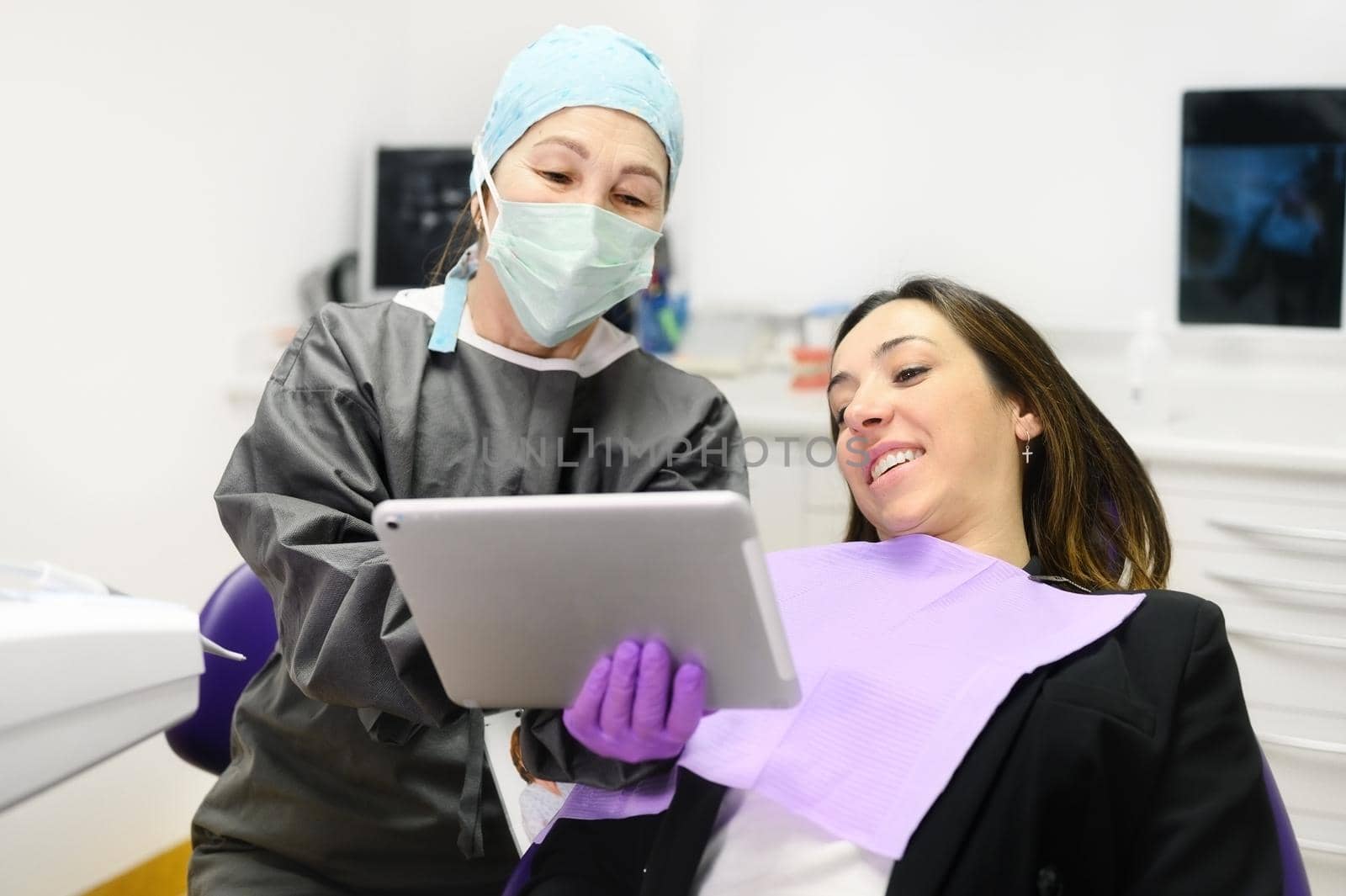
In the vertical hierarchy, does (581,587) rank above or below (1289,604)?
above

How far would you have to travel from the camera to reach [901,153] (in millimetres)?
2705

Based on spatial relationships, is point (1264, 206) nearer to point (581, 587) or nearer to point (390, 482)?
point (390, 482)

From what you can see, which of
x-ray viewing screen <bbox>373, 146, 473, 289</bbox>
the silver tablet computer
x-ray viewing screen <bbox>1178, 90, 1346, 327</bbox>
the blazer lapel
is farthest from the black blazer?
x-ray viewing screen <bbox>373, 146, 473, 289</bbox>

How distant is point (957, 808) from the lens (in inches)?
41.3

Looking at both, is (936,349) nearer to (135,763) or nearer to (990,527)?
(990,527)

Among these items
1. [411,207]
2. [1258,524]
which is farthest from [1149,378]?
[411,207]

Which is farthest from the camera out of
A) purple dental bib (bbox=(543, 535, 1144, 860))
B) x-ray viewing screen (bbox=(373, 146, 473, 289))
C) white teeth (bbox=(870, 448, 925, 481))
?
x-ray viewing screen (bbox=(373, 146, 473, 289))

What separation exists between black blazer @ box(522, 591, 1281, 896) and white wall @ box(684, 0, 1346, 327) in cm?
160

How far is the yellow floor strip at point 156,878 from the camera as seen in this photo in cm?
240

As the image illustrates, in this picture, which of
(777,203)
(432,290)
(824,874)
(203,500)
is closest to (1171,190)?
(777,203)

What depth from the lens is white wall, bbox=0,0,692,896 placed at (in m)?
2.20

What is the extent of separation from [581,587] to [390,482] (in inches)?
21.2

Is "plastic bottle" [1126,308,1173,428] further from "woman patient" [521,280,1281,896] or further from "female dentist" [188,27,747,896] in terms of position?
"female dentist" [188,27,747,896]

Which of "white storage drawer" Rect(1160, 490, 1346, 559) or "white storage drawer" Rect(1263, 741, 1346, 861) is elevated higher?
"white storage drawer" Rect(1160, 490, 1346, 559)
